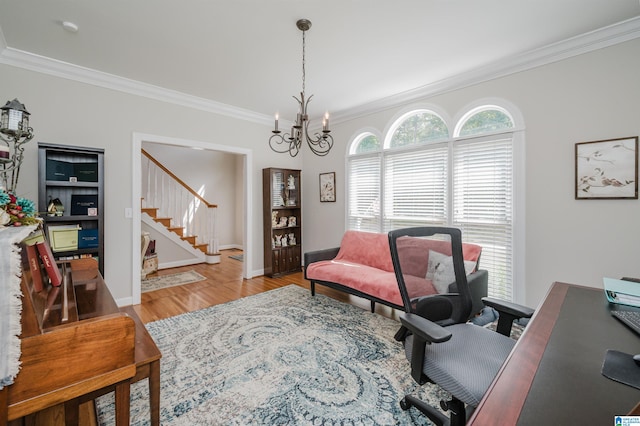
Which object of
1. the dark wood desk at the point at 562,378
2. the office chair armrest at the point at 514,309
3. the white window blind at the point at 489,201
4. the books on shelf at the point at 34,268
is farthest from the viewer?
the white window blind at the point at 489,201

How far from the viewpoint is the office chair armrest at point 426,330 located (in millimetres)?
1138

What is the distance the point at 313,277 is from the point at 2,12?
12.2 feet

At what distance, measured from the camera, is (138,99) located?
136 inches

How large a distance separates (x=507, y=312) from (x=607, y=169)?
79.3 inches

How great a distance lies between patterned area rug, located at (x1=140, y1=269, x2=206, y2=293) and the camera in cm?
418

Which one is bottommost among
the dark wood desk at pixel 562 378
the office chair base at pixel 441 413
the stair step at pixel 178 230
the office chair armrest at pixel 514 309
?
the office chair base at pixel 441 413

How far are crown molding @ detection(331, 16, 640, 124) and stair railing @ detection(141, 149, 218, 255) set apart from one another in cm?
454

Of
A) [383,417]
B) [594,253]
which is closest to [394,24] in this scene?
[594,253]

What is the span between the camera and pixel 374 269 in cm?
345

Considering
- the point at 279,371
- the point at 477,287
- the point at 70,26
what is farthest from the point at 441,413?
the point at 70,26

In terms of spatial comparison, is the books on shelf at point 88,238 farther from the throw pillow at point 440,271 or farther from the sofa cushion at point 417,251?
the throw pillow at point 440,271

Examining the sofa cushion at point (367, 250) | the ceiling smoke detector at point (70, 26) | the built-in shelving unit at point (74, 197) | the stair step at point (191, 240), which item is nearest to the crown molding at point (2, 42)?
the ceiling smoke detector at point (70, 26)

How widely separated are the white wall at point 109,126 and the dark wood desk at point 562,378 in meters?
3.92

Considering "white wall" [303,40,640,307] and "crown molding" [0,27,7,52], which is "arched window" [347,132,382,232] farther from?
"crown molding" [0,27,7,52]
